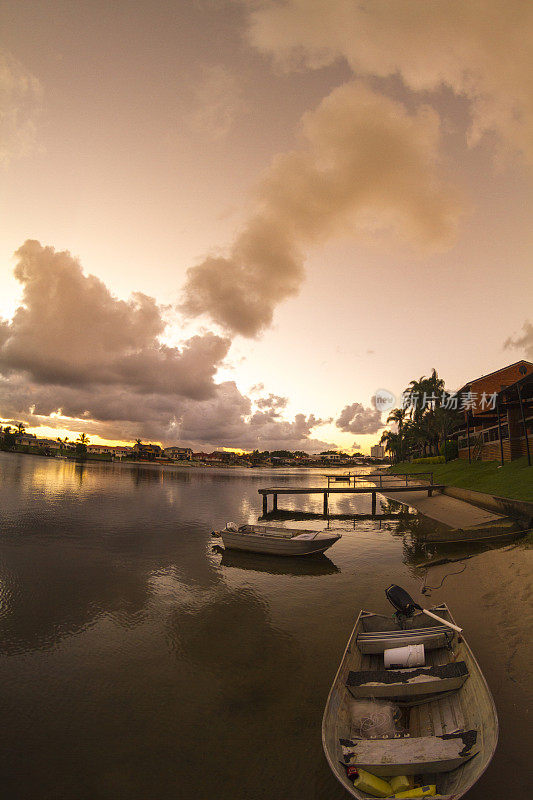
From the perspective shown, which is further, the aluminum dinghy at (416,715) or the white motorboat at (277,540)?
the white motorboat at (277,540)

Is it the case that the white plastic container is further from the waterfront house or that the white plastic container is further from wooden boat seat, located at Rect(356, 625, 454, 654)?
the waterfront house

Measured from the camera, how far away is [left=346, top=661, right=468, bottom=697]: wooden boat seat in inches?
318

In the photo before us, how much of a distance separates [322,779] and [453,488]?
140 feet

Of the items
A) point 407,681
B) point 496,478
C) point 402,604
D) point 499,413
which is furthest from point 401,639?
point 499,413

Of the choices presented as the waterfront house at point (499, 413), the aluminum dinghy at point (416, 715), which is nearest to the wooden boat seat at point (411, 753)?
the aluminum dinghy at point (416, 715)

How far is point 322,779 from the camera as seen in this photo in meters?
7.46

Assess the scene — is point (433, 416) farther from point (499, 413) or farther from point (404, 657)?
point (404, 657)

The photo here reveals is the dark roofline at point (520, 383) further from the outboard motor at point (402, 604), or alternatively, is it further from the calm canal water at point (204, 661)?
the outboard motor at point (402, 604)

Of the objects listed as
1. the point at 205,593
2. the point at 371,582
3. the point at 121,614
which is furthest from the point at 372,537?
the point at 121,614

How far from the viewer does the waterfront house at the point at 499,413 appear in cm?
4250

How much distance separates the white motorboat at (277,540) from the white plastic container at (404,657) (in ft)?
49.9

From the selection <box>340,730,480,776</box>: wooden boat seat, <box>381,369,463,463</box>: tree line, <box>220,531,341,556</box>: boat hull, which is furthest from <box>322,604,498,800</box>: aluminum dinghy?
<box>381,369,463,463</box>: tree line

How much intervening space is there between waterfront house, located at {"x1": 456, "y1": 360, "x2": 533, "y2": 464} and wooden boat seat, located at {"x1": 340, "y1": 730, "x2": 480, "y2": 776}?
38246 mm

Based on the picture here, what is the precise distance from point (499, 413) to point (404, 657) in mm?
43207
